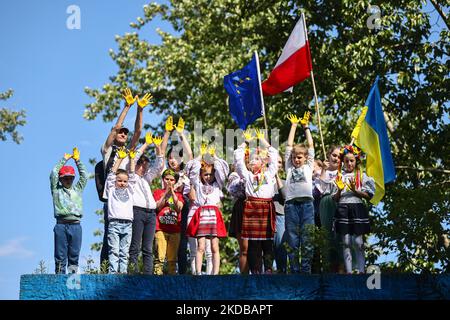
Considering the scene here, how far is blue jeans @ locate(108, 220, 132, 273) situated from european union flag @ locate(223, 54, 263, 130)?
2.69m

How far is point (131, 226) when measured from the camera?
427 inches

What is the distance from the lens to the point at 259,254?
1100cm

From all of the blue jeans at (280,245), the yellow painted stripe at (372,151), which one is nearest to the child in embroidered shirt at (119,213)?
the blue jeans at (280,245)

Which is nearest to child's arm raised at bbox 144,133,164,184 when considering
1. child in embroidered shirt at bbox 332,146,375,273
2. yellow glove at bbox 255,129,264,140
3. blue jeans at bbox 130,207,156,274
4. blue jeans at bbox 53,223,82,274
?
blue jeans at bbox 130,207,156,274

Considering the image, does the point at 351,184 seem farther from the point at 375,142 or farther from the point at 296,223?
the point at 375,142

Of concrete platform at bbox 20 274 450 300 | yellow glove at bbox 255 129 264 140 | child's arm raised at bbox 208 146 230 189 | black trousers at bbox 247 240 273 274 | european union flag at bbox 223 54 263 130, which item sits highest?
european union flag at bbox 223 54 263 130

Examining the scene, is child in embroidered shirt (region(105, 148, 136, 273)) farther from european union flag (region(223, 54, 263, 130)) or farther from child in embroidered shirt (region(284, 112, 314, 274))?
european union flag (region(223, 54, 263, 130))

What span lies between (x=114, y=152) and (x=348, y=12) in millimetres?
7753

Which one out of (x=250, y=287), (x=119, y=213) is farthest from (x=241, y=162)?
(x=250, y=287)

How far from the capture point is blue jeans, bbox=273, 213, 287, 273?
11.1 meters

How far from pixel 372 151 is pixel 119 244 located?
11.0 feet

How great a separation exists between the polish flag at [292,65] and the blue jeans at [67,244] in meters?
4.11
